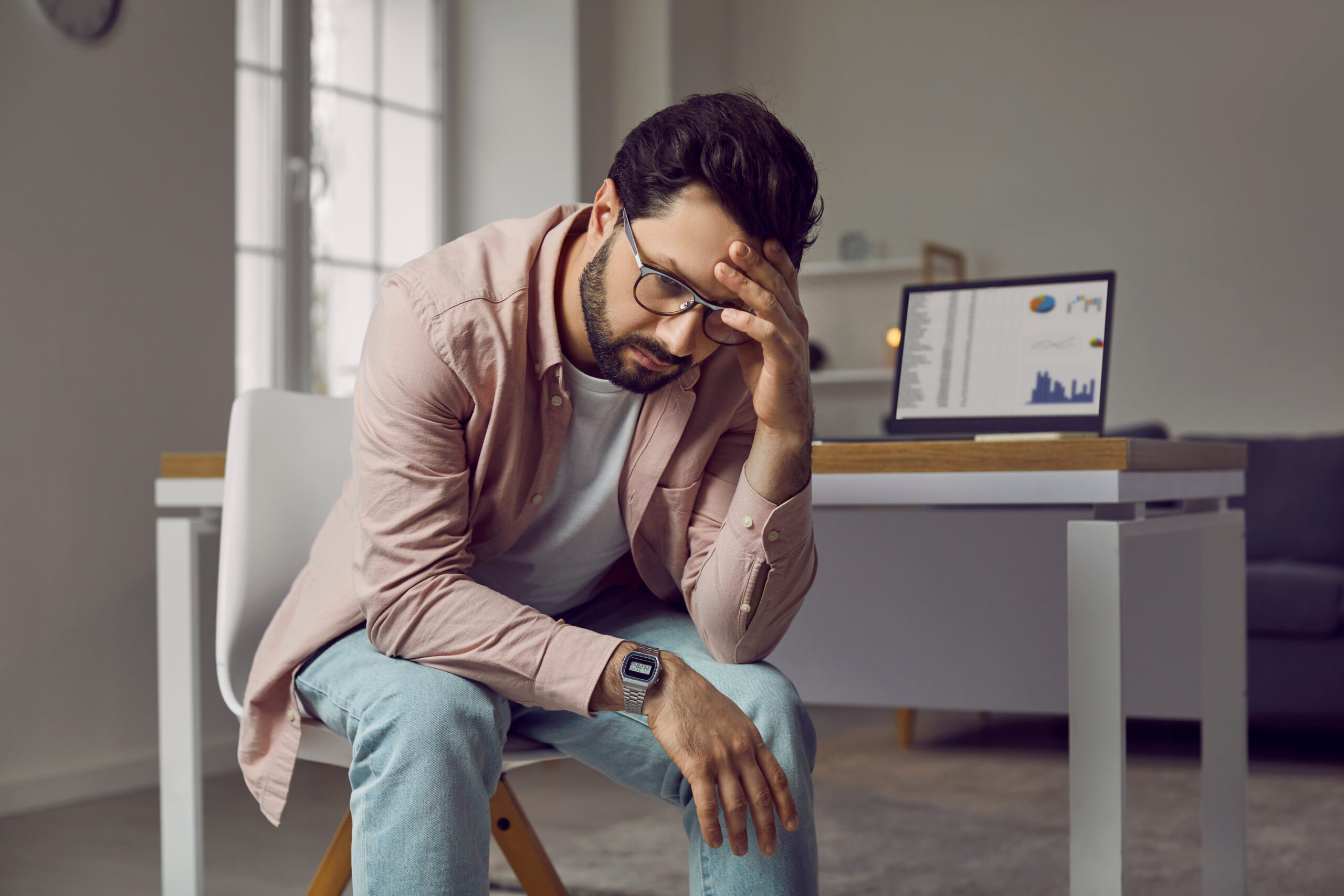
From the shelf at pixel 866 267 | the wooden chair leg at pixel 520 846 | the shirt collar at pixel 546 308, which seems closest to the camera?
the shirt collar at pixel 546 308

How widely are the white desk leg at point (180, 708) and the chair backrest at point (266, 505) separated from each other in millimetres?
183

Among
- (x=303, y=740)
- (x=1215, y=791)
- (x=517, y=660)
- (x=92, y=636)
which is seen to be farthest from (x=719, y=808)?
(x=92, y=636)

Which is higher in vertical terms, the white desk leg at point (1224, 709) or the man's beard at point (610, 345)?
the man's beard at point (610, 345)

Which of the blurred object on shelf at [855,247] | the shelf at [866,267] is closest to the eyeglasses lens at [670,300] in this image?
the shelf at [866,267]

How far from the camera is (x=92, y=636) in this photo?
9.28ft

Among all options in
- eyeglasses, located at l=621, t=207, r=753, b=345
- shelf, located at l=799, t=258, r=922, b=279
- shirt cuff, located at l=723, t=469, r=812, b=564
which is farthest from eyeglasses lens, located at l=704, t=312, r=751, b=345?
shelf, located at l=799, t=258, r=922, b=279

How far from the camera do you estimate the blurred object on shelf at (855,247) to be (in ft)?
16.9

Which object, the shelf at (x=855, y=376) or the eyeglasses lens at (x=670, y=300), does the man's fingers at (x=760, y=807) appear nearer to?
the eyeglasses lens at (x=670, y=300)

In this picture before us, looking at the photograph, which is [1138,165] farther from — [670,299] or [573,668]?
[573,668]

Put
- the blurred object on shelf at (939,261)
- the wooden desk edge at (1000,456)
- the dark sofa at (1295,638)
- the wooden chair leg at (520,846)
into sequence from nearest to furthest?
the wooden desk edge at (1000,456), the wooden chair leg at (520,846), the dark sofa at (1295,638), the blurred object on shelf at (939,261)

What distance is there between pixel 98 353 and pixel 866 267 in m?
3.05

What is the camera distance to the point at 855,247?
17.0ft

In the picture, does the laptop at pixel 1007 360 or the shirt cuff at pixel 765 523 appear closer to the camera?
the shirt cuff at pixel 765 523

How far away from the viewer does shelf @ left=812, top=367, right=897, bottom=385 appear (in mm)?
4816
